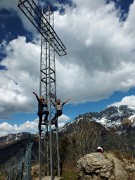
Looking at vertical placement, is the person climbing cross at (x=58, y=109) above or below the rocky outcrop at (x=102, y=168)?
above

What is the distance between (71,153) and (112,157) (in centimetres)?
3688

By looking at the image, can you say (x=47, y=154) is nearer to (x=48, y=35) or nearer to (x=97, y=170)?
(x=97, y=170)

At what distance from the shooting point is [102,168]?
18547 mm

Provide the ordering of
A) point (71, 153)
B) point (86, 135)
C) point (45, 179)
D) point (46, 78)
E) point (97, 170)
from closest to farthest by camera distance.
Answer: point (97, 170)
point (45, 179)
point (46, 78)
point (71, 153)
point (86, 135)

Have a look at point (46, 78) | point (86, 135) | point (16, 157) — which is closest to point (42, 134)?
point (16, 157)

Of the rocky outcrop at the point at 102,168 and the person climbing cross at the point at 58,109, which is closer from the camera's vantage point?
the rocky outcrop at the point at 102,168

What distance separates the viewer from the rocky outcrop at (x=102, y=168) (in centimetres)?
1827

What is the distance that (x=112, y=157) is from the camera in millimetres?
19562

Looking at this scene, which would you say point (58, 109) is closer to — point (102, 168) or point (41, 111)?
point (41, 111)

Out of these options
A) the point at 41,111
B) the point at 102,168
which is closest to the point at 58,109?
the point at 41,111

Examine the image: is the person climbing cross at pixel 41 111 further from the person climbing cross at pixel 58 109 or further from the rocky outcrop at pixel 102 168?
the rocky outcrop at pixel 102 168

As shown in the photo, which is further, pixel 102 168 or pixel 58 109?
pixel 58 109

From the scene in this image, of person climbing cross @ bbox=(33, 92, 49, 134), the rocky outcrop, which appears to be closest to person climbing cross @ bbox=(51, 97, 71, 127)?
person climbing cross @ bbox=(33, 92, 49, 134)

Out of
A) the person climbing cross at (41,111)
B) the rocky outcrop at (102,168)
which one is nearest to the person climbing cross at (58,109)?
the person climbing cross at (41,111)
